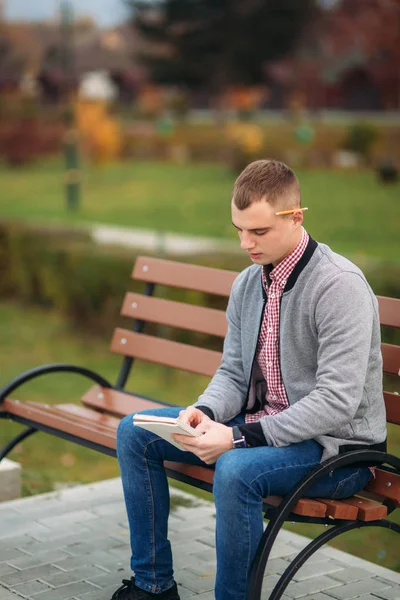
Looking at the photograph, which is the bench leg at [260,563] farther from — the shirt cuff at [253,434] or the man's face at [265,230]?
the man's face at [265,230]

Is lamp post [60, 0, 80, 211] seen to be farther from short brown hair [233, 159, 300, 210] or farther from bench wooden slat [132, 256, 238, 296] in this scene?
short brown hair [233, 159, 300, 210]

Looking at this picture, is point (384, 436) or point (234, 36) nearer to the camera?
point (384, 436)

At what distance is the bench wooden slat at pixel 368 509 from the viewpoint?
3.33 meters

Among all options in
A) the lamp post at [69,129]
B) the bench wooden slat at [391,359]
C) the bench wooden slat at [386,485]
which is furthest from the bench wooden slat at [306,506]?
the lamp post at [69,129]

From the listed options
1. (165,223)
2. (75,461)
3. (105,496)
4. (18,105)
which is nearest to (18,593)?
(105,496)

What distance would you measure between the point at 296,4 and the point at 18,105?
968 centimetres

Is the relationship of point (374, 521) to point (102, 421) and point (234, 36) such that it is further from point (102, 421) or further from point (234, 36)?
point (234, 36)

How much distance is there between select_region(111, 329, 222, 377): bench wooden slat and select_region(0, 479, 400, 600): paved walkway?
26.2 inches

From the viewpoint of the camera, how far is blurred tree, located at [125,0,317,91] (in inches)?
1262

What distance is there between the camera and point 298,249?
3430 millimetres

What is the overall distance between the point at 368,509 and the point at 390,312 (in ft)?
2.50

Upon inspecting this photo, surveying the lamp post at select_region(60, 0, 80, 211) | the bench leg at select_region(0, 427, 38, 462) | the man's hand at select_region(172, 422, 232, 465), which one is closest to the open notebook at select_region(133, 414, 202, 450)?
the man's hand at select_region(172, 422, 232, 465)

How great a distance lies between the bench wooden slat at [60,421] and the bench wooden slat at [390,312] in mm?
1051

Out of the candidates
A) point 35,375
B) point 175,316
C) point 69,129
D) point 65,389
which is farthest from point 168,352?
point 69,129
